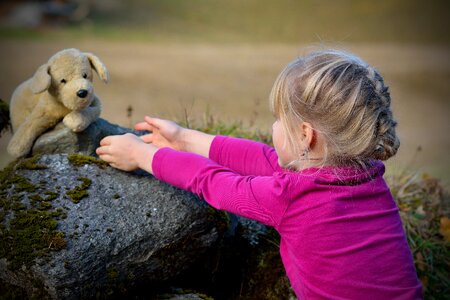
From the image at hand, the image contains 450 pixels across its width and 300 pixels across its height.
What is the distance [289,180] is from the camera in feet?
A: 6.96

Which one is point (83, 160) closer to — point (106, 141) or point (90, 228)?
point (106, 141)

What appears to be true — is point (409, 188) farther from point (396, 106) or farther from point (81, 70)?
point (81, 70)

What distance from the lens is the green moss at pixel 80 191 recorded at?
2.40m

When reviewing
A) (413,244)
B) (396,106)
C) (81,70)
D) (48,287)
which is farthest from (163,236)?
(413,244)

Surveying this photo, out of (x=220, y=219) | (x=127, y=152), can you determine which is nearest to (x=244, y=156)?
(x=220, y=219)

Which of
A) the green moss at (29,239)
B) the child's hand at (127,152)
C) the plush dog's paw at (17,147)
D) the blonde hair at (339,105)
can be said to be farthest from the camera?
the plush dog's paw at (17,147)

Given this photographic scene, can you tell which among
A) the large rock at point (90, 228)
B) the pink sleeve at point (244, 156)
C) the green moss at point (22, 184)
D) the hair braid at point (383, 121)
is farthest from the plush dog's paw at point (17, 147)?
the hair braid at point (383, 121)

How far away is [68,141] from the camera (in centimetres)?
271

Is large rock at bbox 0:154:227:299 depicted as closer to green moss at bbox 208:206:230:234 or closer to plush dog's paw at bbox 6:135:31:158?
green moss at bbox 208:206:230:234

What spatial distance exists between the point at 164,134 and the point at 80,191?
567mm

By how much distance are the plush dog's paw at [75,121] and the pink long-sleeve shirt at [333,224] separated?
2.43 ft

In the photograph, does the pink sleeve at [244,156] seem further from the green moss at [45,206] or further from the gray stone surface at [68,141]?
the green moss at [45,206]

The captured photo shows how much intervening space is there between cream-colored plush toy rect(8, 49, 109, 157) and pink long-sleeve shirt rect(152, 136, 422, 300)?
76cm

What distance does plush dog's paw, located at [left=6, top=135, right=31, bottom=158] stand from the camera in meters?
2.69
